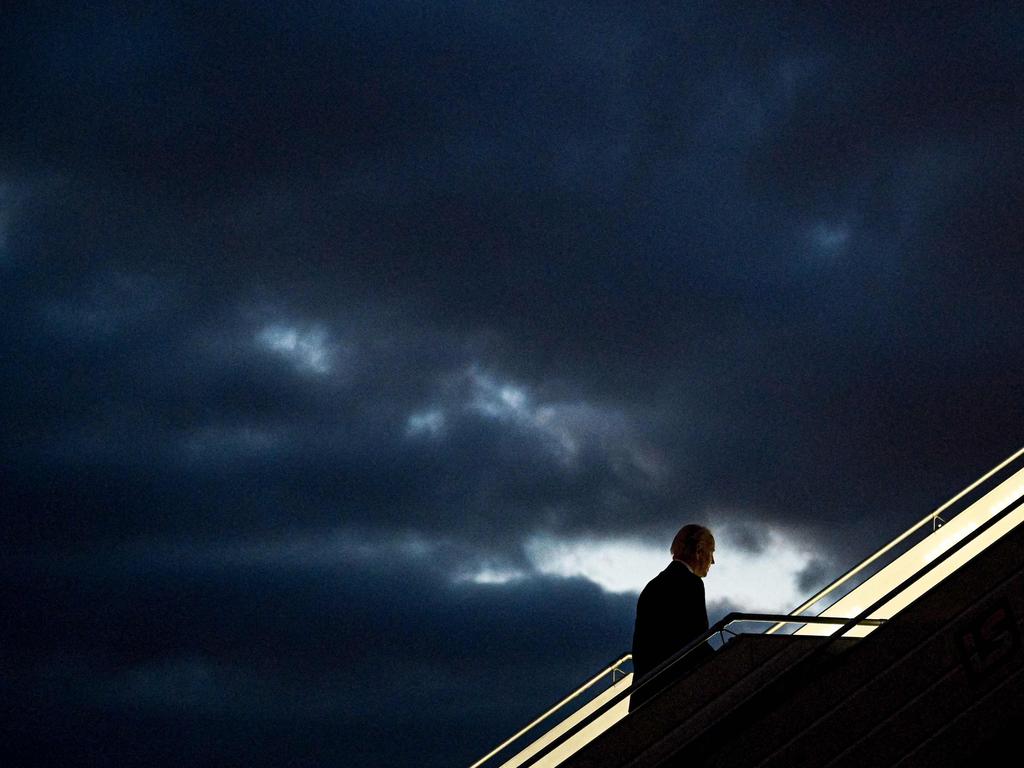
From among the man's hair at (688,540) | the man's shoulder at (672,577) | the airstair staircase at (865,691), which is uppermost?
the man's hair at (688,540)

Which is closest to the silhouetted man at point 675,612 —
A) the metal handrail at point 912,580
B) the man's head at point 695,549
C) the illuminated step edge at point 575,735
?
the man's head at point 695,549

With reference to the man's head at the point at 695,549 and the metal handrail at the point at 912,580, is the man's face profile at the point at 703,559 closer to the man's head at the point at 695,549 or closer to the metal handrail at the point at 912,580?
the man's head at the point at 695,549

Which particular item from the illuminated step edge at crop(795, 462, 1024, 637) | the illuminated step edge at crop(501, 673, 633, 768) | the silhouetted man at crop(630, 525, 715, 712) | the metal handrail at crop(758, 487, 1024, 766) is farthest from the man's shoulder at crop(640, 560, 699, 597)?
the illuminated step edge at crop(795, 462, 1024, 637)

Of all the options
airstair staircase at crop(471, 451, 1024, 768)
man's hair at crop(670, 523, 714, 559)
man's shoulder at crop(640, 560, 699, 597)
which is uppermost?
man's hair at crop(670, 523, 714, 559)

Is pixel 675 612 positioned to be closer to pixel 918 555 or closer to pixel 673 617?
pixel 673 617

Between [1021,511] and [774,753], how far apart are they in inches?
133

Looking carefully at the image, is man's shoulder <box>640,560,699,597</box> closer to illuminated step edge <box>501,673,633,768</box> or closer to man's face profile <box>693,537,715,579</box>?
man's face profile <box>693,537,715,579</box>

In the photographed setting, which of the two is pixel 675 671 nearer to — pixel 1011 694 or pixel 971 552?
pixel 1011 694

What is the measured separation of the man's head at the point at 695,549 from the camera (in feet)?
21.5

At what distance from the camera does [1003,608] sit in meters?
6.01

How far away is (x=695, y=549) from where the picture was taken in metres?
6.59

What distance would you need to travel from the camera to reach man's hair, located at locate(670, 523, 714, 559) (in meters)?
6.57

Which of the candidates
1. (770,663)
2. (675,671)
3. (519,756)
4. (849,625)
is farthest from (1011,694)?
(519,756)

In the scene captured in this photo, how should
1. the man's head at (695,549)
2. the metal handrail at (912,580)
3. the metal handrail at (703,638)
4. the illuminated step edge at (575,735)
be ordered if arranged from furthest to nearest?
the illuminated step edge at (575,735) < the man's head at (695,549) < the metal handrail at (703,638) < the metal handrail at (912,580)
